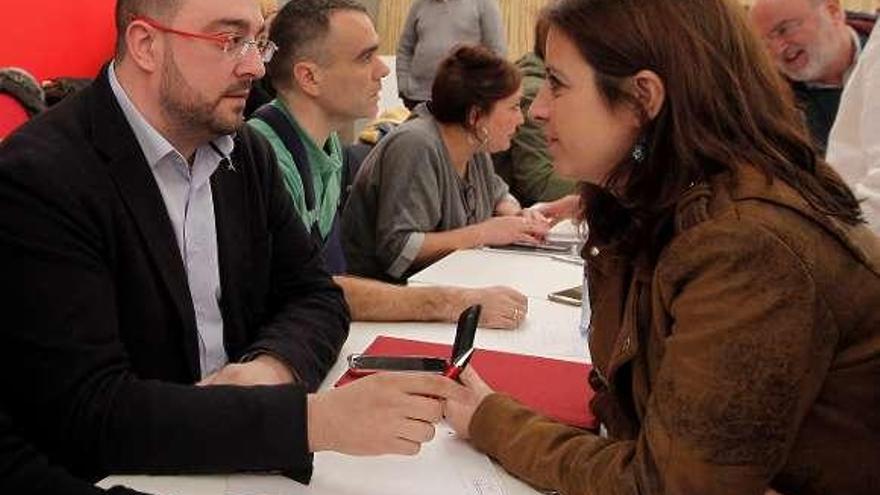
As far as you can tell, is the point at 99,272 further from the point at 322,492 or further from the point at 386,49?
the point at 386,49

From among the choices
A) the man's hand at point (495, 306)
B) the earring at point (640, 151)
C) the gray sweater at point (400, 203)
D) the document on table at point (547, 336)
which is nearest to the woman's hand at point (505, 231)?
the gray sweater at point (400, 203)

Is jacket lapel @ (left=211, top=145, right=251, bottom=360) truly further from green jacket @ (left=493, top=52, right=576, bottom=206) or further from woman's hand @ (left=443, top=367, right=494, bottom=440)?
green jacket @ (left=493, top=52, right=576, bottom=206)

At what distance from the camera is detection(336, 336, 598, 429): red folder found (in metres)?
1.38

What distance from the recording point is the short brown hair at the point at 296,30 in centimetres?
228

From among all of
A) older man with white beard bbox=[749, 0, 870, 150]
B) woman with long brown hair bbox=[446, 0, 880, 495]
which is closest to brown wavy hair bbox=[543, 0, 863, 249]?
woman with long brown hair bbox=[446, 0, 880, 495]

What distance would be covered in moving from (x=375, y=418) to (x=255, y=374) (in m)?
0.31

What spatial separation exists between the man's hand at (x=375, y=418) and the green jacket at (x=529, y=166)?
262 centimetres

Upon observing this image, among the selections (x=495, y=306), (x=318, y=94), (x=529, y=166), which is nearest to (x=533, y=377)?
(x=495, y=306)

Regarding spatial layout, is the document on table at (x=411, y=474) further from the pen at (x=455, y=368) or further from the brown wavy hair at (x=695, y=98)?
the brown wavy hair at (x=695, y=98)

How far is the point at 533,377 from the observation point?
4.94ft

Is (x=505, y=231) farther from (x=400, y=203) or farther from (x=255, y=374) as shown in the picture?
(x=255, y=374)

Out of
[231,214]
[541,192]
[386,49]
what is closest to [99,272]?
[231,214]

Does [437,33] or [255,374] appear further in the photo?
[437,33]

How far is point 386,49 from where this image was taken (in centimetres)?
753
